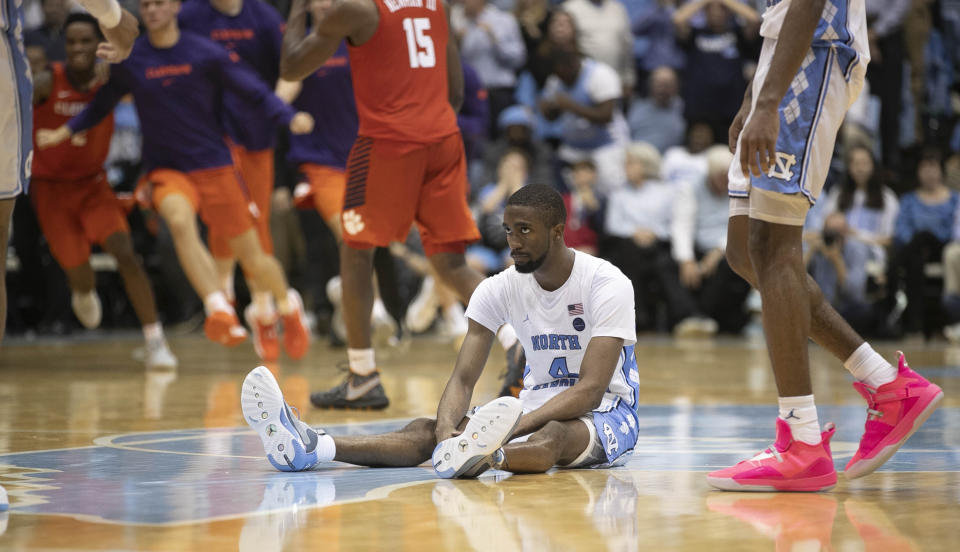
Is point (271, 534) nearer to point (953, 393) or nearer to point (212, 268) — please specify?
point (953, 393)

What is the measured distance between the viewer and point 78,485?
3.56 metres

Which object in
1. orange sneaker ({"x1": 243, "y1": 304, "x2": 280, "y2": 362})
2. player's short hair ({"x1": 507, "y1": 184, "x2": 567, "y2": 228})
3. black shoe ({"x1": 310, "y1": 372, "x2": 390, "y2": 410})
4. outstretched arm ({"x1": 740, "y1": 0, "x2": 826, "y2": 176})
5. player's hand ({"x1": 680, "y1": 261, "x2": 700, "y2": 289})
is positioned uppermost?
outstretched arm ({"x1": 740, "y1": 0, "x2": 826, "y2": 176})

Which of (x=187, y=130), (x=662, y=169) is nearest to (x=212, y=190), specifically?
(x=187, y=130)

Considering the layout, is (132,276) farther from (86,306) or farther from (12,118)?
(12,118)

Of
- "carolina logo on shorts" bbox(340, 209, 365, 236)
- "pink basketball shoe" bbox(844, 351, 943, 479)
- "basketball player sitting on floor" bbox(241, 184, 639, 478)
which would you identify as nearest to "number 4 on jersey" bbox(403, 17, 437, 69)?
"carolina logo on shorts" bbox(340, 209, 365, 236)

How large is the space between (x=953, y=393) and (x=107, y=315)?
8615 mm

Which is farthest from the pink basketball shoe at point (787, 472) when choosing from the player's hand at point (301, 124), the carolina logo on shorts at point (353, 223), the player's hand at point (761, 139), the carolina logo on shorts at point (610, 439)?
the player's hand at point (301, 124)

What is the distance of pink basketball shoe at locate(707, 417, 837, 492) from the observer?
11.4ft

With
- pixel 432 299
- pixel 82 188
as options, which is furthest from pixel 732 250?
pixel 432 299

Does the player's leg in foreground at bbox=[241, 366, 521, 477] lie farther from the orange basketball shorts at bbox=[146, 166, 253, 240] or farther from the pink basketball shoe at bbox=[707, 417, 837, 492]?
the orange basketball shorts at bbox=[146, 166, 253, 240]

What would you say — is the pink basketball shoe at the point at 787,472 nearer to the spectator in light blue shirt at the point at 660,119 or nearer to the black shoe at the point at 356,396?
the black shoe at the point at 356,396

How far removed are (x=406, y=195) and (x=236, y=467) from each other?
203cm

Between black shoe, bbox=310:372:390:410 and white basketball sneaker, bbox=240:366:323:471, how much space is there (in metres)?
1.77

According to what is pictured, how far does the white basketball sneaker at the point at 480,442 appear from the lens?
136 inches
